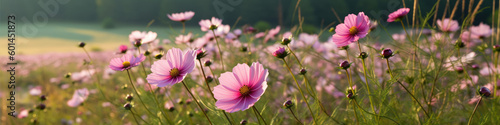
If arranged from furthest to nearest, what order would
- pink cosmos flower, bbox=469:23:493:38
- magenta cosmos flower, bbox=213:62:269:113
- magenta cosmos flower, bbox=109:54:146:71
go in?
pink cosmos flower, bbox=469:23:493:38
magenta cosmos flower, bbox=109:54:146:71
magenta cosmos flower, bbox=213:62:269:113

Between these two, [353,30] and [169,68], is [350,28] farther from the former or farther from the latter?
[169,68]

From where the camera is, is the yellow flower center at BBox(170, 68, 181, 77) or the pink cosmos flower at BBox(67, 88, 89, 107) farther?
the pink cosmos flower at BBox(67, 88, 89, 107)

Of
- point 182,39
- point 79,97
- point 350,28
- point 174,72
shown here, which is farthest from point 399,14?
point 79,97

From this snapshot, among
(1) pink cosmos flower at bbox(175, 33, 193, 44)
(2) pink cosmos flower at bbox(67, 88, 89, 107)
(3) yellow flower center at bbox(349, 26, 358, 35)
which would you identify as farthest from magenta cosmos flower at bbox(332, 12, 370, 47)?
(2) pink cosmos flower at bbox(67, 88, 89, 107)

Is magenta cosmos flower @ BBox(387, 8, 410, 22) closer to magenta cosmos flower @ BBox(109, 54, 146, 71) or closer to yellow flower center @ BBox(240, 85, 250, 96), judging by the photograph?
yellow flower center @ BBox(240, 85, 250, 96)

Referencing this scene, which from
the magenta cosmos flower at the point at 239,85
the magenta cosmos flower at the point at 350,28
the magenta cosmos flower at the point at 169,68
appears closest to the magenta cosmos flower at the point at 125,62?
the magenta cosmos flower at the point at 169,68

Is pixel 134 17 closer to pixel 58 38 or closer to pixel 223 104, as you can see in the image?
pixel 58 38
